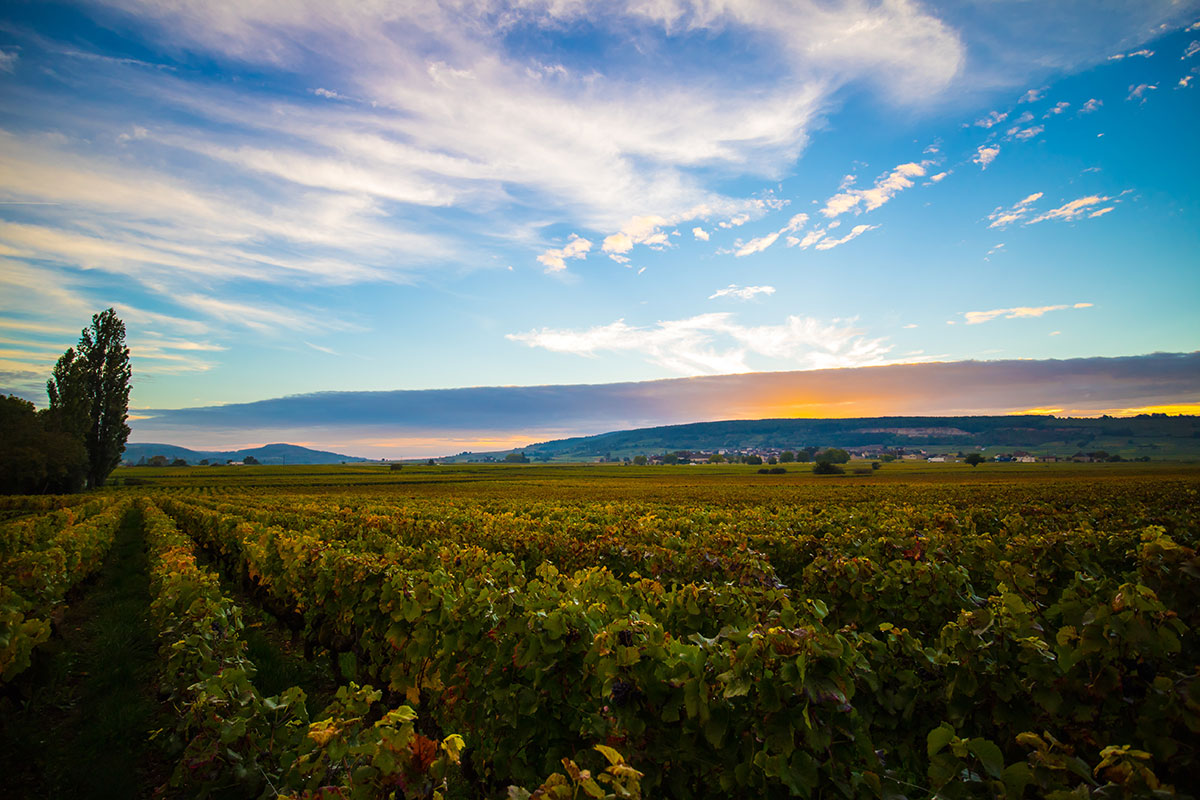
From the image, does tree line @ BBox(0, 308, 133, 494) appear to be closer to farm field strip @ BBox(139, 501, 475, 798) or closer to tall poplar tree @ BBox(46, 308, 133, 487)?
tall poplar tree @ BBox(46, 308, 133, 487)

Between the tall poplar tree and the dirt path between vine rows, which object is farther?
the tall poplar tree

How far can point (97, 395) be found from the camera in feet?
212

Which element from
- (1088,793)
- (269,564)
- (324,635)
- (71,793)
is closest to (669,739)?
(1088,793)

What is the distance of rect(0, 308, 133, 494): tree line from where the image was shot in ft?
180

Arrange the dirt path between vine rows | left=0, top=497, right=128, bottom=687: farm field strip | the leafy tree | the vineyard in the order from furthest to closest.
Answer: the leafy tree < the dirt path between vine rows < left=0, top=497, right=128, bottom=687: farm field strip < the vineyard

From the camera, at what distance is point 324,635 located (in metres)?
8.99

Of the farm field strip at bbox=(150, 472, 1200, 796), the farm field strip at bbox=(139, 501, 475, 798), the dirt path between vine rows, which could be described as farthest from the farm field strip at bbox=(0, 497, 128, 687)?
the farm field strip at bbox=(150, 472, 1200, 796)

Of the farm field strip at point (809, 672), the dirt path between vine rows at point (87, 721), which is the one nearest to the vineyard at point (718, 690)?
the farm field strip at point (809, 672)

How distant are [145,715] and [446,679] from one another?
17.9 feet

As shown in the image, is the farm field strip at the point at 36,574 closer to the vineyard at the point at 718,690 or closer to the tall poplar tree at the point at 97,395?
the vineyard at the point at 718,690

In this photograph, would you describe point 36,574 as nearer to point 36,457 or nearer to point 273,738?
point 273,738

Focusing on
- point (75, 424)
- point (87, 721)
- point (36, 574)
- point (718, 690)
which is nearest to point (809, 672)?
point (718, 690)

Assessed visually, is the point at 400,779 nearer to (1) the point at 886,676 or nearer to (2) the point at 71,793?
(1) the point at 886,676

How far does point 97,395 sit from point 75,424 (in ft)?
17.1
